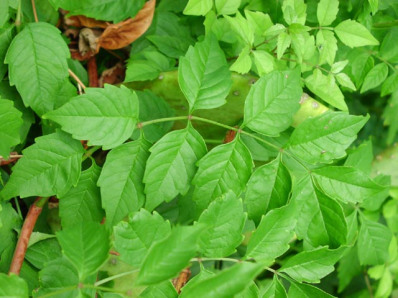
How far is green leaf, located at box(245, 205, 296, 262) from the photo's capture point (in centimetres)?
78

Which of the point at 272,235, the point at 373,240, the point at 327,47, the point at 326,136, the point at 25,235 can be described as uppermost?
A: the point at 327,47

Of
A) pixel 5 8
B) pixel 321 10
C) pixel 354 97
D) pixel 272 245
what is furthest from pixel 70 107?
pixel 354 97

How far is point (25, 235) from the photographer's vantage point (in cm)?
93

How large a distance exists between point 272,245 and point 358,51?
0.61 meters

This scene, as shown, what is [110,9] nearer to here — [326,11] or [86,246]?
[326,11]

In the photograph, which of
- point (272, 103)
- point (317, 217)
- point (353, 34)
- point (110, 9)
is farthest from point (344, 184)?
point (110, 9)

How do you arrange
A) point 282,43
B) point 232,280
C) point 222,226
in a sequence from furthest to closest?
point 282,43 < point 222,226 < point 232,280

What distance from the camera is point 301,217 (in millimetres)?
854

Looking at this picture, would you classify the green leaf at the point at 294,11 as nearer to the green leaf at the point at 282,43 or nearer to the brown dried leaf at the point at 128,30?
the green leaf at the point at 282,43

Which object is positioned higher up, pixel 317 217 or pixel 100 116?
pixel 100 116

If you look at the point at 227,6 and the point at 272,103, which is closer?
the point at 272,103

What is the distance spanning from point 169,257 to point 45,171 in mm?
387

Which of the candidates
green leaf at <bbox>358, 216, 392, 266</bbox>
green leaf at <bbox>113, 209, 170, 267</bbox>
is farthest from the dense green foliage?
green leaf at <bbox>358, 216, 392, 266</bbox>

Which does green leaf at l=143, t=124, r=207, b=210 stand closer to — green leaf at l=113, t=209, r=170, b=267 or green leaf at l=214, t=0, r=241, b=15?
green leaf at l=113, t=209, r=170, b=267
